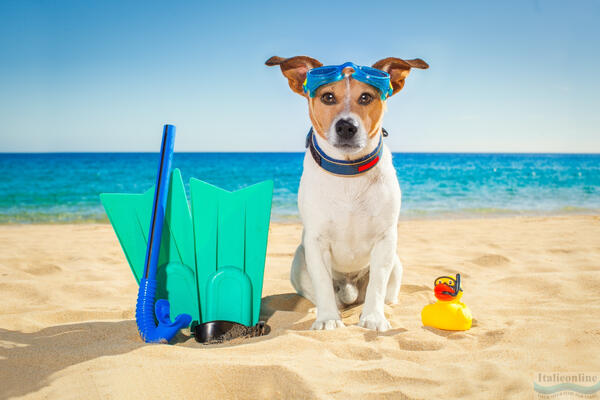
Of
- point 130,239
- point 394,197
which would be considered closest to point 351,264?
point 394,197

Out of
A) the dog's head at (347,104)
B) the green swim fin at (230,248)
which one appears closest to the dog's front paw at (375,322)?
the green swim fin at (230,248)

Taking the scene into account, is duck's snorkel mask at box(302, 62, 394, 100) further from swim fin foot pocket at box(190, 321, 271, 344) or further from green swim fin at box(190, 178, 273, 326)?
swim fin foot pocket at box(190, 321, 271, 344)

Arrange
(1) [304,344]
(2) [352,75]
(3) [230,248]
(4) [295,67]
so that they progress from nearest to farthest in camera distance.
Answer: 1. (1) [304,344]
2. (2) [352,75]
3. (4) [295,67]
4. (3) [230,248]

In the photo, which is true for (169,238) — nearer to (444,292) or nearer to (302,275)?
(302,275)

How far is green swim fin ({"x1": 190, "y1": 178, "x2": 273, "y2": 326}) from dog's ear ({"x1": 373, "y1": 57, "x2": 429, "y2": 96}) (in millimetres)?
941

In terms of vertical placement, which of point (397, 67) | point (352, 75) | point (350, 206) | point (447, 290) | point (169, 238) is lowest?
point (447, 290)

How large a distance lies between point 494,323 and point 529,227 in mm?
4753

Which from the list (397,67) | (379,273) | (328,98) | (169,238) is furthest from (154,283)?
(397,67)

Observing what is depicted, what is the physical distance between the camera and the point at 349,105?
2297 mm

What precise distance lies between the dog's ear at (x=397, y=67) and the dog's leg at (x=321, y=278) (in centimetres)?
100

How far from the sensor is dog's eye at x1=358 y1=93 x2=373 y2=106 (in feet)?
7.61

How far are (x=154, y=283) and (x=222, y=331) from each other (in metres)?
0.44

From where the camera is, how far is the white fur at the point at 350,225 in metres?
2.41

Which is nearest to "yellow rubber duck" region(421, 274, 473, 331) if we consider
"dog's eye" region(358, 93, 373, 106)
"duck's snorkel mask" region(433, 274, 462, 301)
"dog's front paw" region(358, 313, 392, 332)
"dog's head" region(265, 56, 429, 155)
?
"duck's snorkel mask" region(433, 274, 462, 301)
